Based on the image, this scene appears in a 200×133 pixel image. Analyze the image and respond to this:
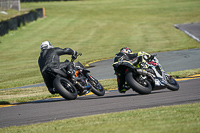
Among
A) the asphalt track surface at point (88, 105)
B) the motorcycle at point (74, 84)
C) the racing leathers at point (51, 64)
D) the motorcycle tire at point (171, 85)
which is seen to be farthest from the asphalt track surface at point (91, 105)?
the racing leathers at point (51, 64)

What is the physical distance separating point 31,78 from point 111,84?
19.0ft

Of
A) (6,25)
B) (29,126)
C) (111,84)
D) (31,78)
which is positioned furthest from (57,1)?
(29,126)

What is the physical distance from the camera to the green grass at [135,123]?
5.73 m

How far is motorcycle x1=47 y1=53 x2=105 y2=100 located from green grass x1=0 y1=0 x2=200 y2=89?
643cm

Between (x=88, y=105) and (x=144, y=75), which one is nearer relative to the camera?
(x=88, y=105)

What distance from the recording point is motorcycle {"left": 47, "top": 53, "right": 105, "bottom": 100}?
9.41 meters

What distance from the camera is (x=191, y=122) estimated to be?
6094 mm

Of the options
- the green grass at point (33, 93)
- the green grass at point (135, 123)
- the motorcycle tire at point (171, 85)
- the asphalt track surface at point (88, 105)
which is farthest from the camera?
the green grass at point (33, 93)

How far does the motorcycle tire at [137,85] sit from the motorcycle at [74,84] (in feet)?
3.68

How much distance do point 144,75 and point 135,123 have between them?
11.6 feet

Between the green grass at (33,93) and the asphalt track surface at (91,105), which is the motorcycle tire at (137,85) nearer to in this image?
the asphalt track surface at (91,105)

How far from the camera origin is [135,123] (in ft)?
20.7

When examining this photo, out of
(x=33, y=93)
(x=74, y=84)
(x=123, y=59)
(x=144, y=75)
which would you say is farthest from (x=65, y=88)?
(x=33, y=93)

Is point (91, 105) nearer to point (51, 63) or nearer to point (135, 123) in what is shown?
point (51, 63)
